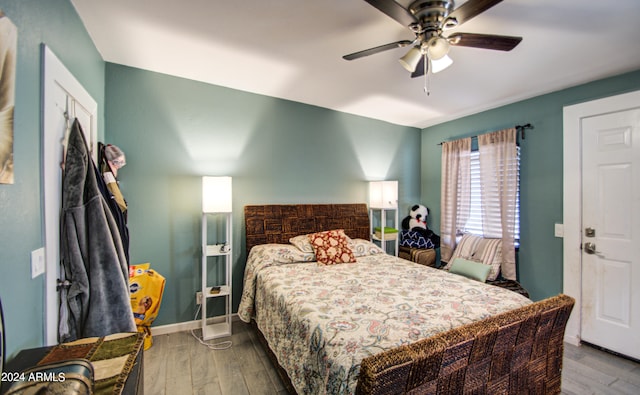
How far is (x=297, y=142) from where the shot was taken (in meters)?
3.39

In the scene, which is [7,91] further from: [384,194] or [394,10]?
[384,194]

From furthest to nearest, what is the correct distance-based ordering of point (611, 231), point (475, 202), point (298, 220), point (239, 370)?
1. point (475, 202)
2. point (298, 220)
3. point (611, 231)
4. point (239, 370)

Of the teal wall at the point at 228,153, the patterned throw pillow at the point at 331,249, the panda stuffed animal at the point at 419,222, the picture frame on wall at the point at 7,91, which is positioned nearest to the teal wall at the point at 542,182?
the teal wall at the point at 228,153

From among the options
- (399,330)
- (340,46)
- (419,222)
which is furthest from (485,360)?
(419,222)

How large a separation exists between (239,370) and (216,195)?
1489 mm

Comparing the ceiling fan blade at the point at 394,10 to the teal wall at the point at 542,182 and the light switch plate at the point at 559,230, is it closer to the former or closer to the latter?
the teal wall at the point at 542,182

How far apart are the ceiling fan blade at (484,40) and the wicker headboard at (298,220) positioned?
2248 millimetres

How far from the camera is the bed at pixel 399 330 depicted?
3.65 feet

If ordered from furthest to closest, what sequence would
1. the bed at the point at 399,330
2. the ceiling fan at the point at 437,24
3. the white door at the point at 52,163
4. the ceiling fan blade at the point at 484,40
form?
the ceiling fan blade at the point at 484,40 → the ceiling fan at the point at 437,24 → the white door at the point at 52,163 → the bed at the point at 399,330

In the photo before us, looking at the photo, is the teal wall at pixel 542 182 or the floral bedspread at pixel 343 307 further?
the teal wall at pixel 542 182

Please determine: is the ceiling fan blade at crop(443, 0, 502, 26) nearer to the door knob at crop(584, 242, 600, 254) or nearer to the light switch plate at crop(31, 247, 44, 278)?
the light switch plate at crop(31, 247, 44, 278)

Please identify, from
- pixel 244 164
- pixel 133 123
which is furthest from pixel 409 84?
pixel 133 123

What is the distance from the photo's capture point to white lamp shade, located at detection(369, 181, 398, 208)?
362cm

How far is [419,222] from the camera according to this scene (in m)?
4.12
